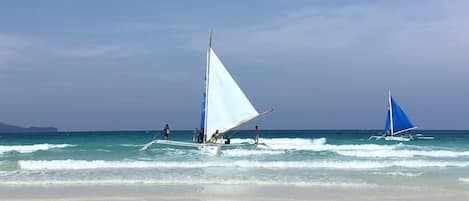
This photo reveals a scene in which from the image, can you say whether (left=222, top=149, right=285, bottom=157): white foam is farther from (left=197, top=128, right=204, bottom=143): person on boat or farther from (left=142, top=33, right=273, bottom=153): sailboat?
(left=142, top=33, right=273, bottom=153): sailboat

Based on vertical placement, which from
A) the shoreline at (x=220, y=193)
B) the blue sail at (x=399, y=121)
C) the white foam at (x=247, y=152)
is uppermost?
the blue sail at (x=399, y=121)

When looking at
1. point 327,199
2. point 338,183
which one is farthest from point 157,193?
point 338,183

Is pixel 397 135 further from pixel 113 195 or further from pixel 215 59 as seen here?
pixel 113 195

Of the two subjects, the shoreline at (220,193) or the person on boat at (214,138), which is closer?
the shoreline at (220,193)

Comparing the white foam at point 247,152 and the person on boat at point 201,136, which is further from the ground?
the person on boat at point 201,136

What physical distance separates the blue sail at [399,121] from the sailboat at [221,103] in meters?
29.2

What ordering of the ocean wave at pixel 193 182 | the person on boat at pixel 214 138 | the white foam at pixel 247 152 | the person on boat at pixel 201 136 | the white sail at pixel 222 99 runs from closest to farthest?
1. the ocean wave at pixel 193 182
2. the person on boat at pixel 214 138
3. the white sail at pixel 222 99
4. the person on boat at pixel 201 136
5. the white foam at pixel 247 152

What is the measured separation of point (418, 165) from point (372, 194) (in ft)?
29.8

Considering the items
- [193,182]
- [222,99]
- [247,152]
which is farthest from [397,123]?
[193,182]

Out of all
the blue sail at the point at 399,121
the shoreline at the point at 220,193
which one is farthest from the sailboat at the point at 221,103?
the blue sail at the point at 399,121

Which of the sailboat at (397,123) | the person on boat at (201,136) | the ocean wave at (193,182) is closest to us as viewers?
the ocean wave at (193,182)

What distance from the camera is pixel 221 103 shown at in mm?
23016

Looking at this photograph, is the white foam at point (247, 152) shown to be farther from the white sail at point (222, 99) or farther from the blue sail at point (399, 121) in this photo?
the blue sail at point (399, 121)

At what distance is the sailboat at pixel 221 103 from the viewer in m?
23.0
